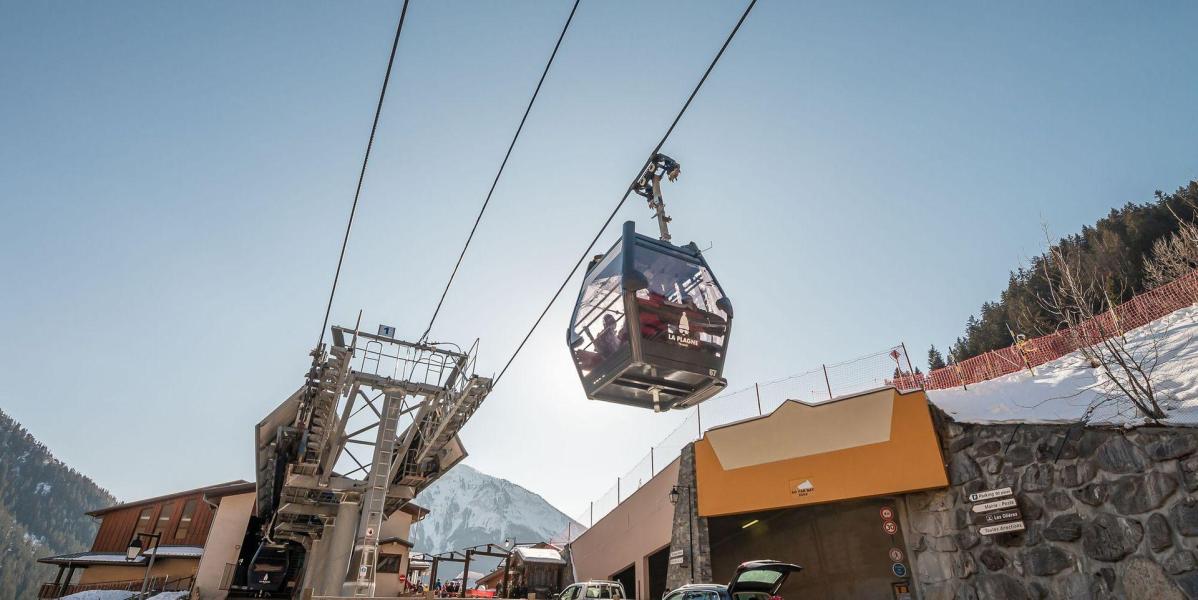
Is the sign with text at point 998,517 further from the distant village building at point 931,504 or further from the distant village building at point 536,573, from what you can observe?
the distant village building at point 536,573

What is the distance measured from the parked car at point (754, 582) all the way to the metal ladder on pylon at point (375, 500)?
7.52 m

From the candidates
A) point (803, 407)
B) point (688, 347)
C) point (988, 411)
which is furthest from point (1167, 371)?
point (688, 347)

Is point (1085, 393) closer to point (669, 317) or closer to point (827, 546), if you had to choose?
point (827, 546)

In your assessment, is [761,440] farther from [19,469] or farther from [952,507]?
[19,469]

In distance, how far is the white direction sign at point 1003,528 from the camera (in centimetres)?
1248

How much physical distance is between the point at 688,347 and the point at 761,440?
10.6 m

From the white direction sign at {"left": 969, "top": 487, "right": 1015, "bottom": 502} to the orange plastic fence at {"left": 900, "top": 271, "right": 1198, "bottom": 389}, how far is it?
6.03 metres

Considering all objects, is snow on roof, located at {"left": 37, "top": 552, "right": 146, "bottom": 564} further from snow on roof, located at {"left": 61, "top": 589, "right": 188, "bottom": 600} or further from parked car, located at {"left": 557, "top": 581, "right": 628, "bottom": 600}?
parked car, located at {"left": 557, "top": 581, "right": 628, "bottom": 600}

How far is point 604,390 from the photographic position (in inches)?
316

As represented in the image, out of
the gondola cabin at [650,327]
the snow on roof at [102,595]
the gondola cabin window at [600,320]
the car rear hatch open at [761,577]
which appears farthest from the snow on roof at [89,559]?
the gondola cabin at [650,327]

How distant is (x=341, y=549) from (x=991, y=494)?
17530 millimetres

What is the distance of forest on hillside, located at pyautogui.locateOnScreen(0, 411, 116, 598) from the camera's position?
347 feet

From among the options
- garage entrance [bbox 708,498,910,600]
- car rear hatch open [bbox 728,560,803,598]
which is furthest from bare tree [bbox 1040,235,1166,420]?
car rear hatch open [bbox 728,560,803,598]

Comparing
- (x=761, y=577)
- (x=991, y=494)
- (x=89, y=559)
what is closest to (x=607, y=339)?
(x=761, y=577)
